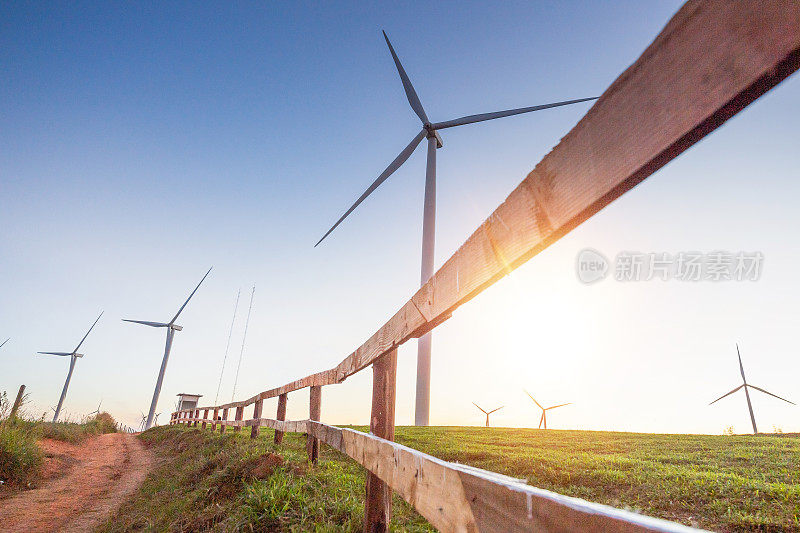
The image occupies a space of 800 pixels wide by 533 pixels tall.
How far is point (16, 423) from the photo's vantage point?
12.4 meters

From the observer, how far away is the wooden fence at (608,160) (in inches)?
33.9

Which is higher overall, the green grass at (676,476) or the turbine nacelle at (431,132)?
the turbine nacelle at (431,132)

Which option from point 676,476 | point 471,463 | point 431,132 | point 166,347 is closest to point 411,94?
point 431,132

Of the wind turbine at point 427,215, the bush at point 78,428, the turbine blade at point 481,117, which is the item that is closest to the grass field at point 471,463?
the bush at point 78,428

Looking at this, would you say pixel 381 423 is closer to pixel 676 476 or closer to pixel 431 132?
pixel 676 476

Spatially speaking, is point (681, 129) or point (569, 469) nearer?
point (681, 129)

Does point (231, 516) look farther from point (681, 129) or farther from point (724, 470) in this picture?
point (724, 470)

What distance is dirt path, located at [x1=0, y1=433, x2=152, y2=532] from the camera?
6645mm

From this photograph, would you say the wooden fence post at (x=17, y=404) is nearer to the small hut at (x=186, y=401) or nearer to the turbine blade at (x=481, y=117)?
the turbine blade at (x=481, y=117)

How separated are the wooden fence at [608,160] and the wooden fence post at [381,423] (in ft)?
4.79

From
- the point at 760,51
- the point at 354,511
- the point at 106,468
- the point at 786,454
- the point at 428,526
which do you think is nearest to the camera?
the point at 760,51

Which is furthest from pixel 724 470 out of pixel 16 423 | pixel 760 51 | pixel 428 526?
pixel 16 423

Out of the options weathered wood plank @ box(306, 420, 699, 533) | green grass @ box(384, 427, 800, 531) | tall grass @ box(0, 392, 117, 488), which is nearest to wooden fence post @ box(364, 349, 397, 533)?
weathered wood plank @ box(306, 420, 699, 533)

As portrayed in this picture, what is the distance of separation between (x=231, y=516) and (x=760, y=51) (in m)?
5.07
